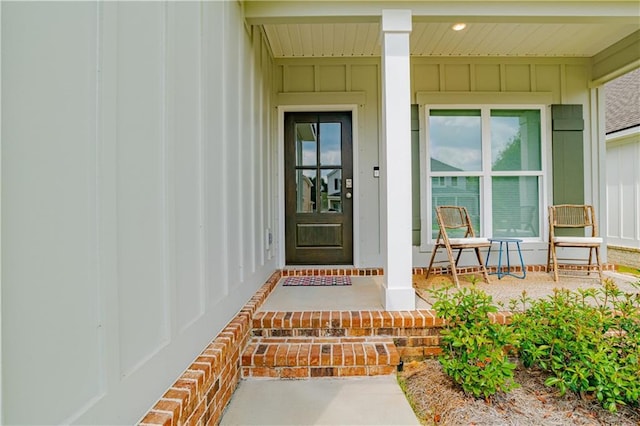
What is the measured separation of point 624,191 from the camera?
22.4ft

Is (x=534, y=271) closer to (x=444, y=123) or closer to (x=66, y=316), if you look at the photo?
(x=444, y=123)

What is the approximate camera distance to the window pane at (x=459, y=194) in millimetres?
3973

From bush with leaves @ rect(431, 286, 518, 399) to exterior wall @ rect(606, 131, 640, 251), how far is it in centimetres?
683

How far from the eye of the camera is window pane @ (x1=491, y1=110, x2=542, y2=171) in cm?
398

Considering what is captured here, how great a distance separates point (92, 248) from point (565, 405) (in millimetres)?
2352

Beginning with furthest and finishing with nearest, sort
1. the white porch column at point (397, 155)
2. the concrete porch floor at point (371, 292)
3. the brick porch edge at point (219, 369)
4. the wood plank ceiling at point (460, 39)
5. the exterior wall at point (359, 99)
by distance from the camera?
the exterior wall at point (359, 99)
the wood plank ceiling at point (460, 39)
the concrete porch floor at point (371, 292)
the white porch column at point (397, 155)
the brick porch edge at point (219, 369)

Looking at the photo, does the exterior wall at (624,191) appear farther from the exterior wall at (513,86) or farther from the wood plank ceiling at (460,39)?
the wood plank ceiling at (460,39)

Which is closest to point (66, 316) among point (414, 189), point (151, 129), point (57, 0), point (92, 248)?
point (92, 248)

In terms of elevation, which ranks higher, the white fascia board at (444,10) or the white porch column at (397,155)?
the white fascia board at (444,10)

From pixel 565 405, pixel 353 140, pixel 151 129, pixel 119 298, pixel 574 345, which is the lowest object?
pixel 565 405

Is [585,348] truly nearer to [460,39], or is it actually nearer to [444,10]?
[444,10]

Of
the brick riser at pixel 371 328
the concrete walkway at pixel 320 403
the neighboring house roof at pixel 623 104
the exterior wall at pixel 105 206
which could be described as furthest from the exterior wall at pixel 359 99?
the neighboring house roof at pixel 623 104

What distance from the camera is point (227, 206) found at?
79.5 inches

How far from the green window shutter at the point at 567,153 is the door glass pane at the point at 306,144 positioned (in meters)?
2.92
